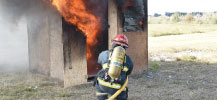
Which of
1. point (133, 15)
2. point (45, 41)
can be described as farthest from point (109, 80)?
point (45, 41)

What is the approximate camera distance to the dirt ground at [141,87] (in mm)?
7383

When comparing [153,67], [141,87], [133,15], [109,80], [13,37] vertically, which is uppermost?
[133,15]

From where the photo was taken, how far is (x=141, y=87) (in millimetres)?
8422

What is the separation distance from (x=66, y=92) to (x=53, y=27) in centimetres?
262

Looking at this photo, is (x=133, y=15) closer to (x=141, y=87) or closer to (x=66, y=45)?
(x=141, y=87)

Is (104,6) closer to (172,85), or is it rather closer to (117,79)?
(172,85)

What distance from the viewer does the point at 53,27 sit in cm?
923

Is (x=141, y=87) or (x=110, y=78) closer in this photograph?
(x=110, y=78)

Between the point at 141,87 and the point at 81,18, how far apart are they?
300cm

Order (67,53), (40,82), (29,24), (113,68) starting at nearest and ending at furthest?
1. (113,68)
2. (67,53)
3. (40,82)
4. (29,24)

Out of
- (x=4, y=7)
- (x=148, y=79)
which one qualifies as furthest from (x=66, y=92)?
(x=4, y=7)

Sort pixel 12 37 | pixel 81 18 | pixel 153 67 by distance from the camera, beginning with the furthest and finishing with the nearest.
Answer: pixel 12 37
pixel 153 67
pixel 81 18

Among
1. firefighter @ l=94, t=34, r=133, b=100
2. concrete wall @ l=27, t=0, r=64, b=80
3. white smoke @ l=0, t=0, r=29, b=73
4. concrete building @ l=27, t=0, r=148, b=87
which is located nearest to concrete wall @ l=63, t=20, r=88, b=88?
concrete building @ l=27, t=0, r=148, b=87

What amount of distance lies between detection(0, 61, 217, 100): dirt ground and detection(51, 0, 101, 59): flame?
1782 millimetres
